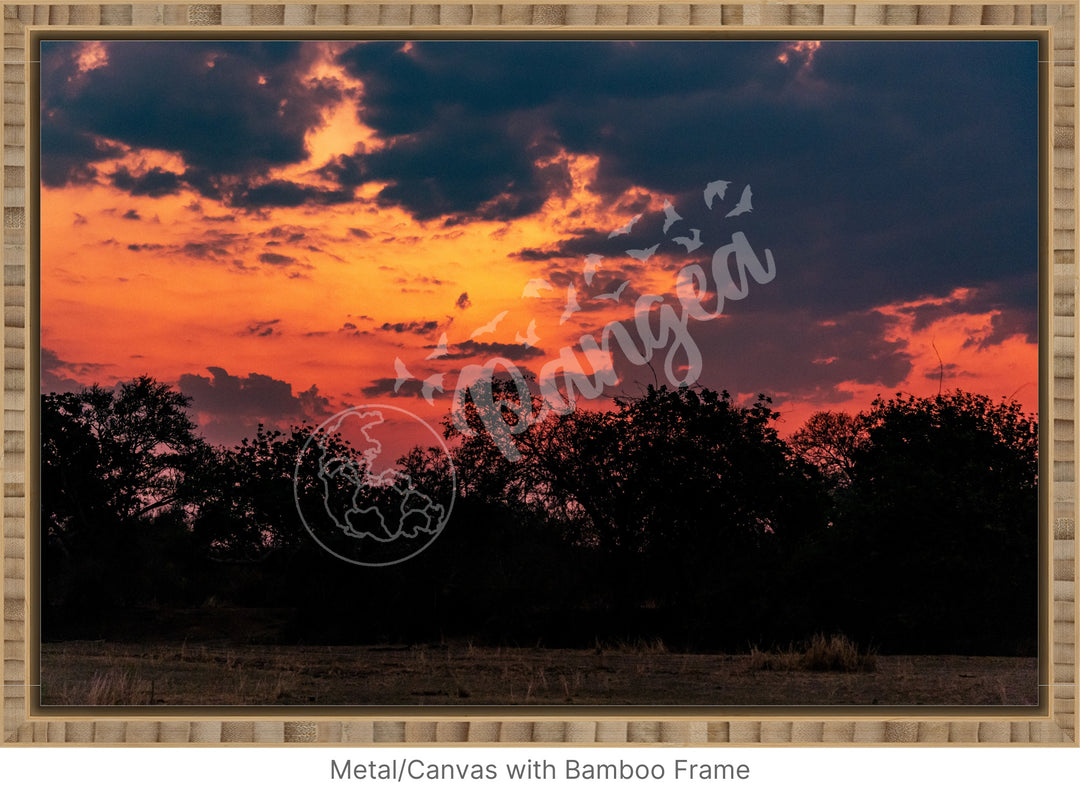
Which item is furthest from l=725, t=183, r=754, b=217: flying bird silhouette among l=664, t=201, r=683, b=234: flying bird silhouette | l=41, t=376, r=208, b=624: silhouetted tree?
l=41, t=376, r=208, b=624: silhouetted tree

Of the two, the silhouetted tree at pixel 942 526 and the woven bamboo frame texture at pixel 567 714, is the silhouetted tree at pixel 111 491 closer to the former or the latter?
the woven bamboo frame texture at pixel 567 714

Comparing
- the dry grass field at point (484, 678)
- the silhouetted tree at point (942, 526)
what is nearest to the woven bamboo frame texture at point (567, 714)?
the dry grass field at point (484, 678)

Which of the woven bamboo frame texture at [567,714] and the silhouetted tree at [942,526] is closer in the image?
the woven bamboo frame texture at [567,714]

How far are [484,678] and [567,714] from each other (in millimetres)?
696

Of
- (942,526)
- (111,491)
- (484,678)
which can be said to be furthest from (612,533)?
(111,491)

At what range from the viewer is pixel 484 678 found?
7.02m

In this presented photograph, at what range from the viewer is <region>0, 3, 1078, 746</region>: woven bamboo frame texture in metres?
6.67

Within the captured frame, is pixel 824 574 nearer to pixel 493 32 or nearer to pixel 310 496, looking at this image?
pixel 310 496

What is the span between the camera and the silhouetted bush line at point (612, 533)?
7484 millimetres

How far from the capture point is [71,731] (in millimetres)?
6715

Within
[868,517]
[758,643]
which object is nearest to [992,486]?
[868,517]

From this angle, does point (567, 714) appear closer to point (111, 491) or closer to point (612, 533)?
point (612, 533)

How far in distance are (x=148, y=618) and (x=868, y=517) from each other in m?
6.11

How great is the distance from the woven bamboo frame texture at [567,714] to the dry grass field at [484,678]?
0.55ft
